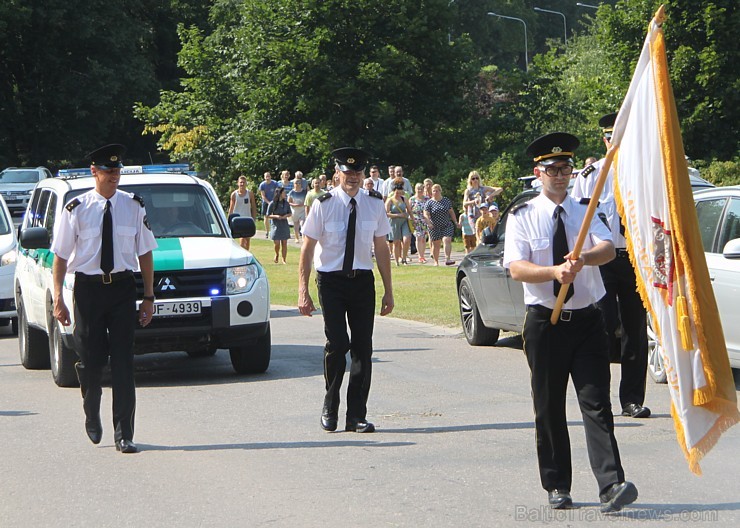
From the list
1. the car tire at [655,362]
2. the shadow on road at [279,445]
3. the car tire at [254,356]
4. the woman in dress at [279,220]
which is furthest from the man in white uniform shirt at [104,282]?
the woman in dress at [279,220]

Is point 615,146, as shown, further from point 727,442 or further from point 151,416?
point 151,416

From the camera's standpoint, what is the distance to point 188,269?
37.0 feet

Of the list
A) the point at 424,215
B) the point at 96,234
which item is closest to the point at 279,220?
the point at 424,215

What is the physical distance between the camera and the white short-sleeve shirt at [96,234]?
838 cm

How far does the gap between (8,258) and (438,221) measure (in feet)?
32.0

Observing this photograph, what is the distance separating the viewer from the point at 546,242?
256 inches

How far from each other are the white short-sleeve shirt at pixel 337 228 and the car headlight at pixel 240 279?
2.65 m

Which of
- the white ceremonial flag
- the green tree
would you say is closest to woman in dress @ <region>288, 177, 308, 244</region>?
the green tree

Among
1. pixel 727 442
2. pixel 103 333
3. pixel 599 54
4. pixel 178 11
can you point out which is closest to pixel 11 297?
pixel 103 333

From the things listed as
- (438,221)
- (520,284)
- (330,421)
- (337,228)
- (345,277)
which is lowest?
(330,421)

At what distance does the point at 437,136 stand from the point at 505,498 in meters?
30.4

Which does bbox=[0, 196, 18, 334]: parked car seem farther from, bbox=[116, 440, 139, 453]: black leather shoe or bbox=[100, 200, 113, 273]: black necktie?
bbox=[116, 440, 139, 453]: black leather shoe

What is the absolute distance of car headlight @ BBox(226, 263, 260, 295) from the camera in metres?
11.4

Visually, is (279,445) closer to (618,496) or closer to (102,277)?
(102,277)
